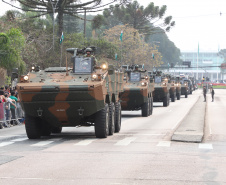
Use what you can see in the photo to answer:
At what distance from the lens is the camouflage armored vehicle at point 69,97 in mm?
17953

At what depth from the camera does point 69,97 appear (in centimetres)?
1798

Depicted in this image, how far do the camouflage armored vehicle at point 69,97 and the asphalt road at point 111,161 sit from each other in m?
0.53

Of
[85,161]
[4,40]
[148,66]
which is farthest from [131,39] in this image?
[85,161]

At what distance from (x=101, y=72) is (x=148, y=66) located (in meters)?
86.6

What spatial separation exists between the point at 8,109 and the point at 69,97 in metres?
8.59

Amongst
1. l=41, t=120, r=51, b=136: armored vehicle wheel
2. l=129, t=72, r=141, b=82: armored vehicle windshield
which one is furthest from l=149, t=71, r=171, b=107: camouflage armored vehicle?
l=41, t=120, r=51, b=136: armored vehicle wheel

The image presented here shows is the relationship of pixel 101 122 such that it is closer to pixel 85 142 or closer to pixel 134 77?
pixel 85 142

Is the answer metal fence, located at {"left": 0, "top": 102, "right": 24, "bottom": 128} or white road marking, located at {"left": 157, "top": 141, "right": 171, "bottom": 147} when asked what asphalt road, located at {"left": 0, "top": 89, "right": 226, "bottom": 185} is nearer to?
white road marking, located at {"left": 157, "top": 141, "right": 171, "bottom": 147}

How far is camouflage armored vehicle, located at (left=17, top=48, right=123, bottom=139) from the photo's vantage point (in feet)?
58.9

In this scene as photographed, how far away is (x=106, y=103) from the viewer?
1944 cm

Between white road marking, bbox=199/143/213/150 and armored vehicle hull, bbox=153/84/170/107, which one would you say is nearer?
white road marking, bbox=199/143/213/150

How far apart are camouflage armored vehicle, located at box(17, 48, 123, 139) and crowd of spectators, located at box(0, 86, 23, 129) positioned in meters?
5.58

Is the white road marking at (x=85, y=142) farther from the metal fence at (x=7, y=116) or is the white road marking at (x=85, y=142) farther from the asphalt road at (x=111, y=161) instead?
the metal fence at (x=7, y=116)

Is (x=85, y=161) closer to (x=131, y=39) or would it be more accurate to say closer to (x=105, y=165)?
(x=105, y=165)
